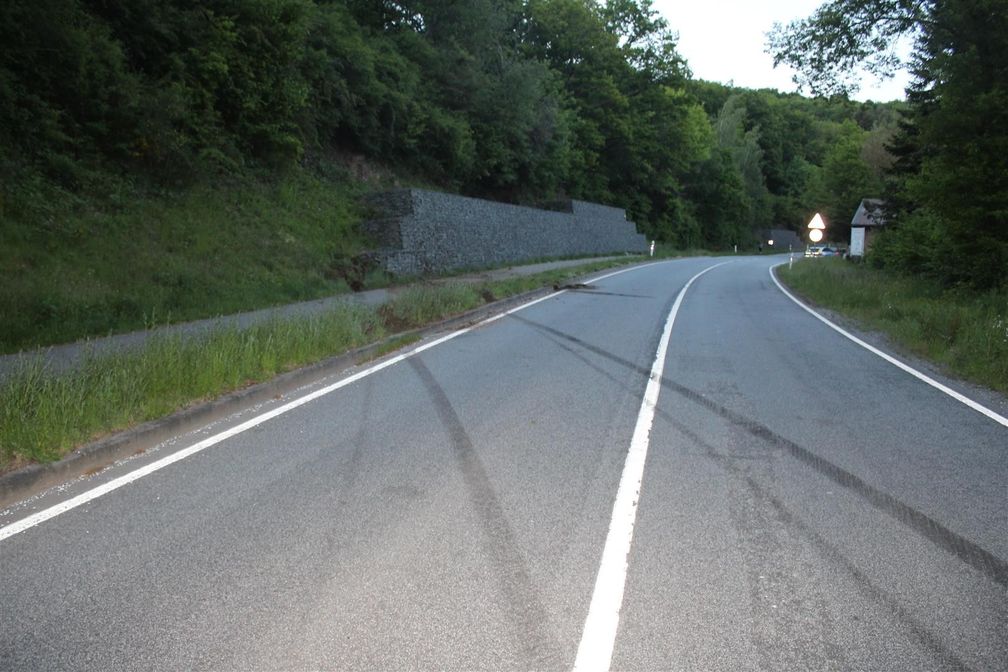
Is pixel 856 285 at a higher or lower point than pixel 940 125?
lower

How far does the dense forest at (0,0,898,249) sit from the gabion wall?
278cm

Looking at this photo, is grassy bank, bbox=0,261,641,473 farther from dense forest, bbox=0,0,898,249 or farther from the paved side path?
dense forest, bbox=0,0,898,249

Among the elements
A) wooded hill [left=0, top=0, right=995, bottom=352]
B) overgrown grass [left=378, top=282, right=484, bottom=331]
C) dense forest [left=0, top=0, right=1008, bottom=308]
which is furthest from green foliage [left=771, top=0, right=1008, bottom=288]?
overgrown grass [left=378, top=282, right=484, bottom=331]

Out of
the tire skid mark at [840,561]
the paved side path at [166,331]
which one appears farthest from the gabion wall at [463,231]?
the tire skid mark at [840,561]

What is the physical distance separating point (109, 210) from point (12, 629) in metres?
14.4

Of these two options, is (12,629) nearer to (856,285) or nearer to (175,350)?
(175,350)

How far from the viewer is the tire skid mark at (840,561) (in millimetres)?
3471

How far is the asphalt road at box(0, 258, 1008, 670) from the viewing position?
3.49m

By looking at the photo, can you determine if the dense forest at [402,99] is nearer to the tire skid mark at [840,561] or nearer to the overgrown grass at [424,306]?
the overgrown grass at [424,306]

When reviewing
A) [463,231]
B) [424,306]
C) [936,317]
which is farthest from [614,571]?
[463,231]

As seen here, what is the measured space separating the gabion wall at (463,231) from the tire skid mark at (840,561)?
18981 mm

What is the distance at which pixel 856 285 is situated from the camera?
23.9 meters

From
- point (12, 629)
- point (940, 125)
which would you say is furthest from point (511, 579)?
point (940, 125)

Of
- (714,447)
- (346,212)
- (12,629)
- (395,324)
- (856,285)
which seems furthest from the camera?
(346,212)
